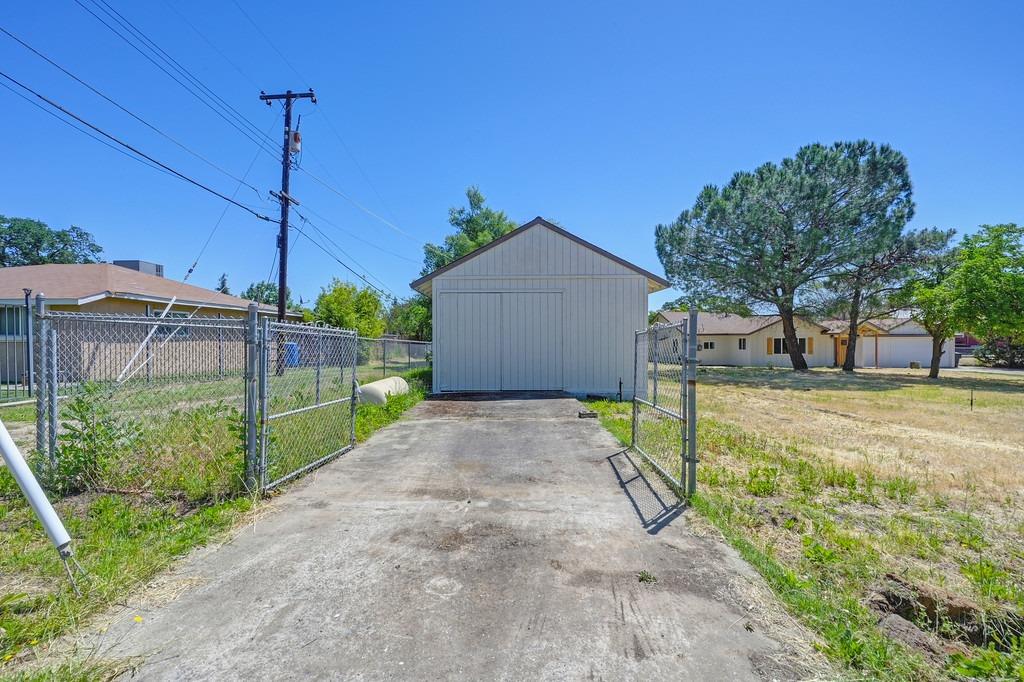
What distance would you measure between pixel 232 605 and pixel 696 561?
2878 mm

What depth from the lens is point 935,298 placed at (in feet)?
68.1

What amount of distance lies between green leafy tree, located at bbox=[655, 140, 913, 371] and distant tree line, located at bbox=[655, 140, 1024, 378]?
0.15 feet

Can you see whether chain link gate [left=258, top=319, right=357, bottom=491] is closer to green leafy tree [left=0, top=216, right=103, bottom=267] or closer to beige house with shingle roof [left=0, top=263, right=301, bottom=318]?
beige house with shingle roof [left=0, top=263, right=301, bottom=318]

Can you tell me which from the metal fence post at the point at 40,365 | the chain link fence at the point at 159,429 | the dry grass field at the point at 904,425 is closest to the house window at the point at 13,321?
the chain link fence at the point at 159,429

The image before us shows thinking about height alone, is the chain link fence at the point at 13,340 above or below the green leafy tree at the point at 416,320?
below

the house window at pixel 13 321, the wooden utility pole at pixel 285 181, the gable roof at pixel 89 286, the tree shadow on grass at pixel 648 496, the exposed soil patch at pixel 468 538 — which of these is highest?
the wooden utility pole at pixel 285 181

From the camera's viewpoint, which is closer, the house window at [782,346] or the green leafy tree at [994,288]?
the green leafy tree at [994,288]

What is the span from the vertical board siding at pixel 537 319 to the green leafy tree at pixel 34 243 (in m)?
54.8

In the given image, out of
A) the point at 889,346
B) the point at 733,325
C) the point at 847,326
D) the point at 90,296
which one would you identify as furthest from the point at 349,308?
the point at 889,346

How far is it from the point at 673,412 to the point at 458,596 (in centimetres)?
313

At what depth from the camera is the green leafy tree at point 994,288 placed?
18.9 meters

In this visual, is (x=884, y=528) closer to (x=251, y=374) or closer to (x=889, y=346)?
(x=251, y=374)

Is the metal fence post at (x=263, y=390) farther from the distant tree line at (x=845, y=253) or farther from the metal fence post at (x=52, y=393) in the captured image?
the distant tree line at (x=845, y=253)

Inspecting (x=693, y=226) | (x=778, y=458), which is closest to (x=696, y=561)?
(x=778, y=458)
